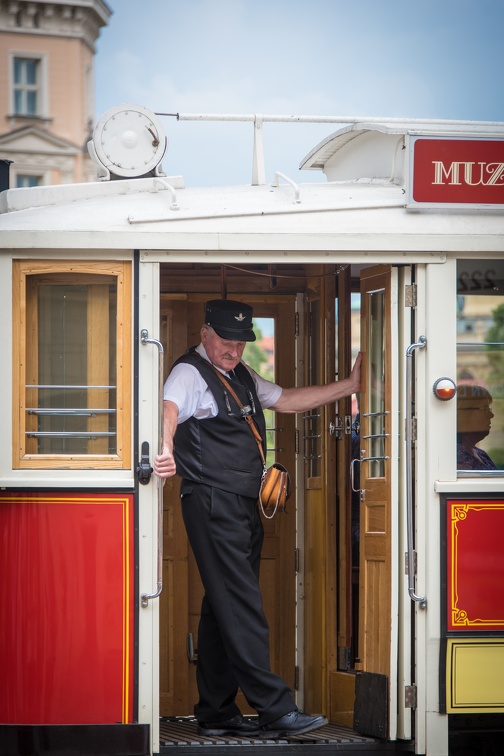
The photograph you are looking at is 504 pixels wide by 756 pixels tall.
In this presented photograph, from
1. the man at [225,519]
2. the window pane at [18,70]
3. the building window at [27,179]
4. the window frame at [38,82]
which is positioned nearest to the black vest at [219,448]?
the man at [225,519]

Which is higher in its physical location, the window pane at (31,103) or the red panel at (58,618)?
the window pane at (31,103)

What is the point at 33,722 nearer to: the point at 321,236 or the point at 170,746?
the point at 170,746

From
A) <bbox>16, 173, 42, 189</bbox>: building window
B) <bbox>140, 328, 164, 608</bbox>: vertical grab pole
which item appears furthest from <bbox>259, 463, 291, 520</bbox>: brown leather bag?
<bbox>16, 173, 42, 189</bbox>: building window

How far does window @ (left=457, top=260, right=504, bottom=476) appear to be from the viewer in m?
5.89

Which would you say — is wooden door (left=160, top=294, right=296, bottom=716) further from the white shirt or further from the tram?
the white shirt

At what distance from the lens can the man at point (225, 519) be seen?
5.93m

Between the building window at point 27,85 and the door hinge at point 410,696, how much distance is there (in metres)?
36.8

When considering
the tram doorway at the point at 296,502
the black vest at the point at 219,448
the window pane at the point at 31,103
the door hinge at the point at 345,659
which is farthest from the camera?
the window pane at the point at 31,103

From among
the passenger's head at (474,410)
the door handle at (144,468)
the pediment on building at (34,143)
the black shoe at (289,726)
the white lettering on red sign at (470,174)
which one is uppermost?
the pediment on building at (34,143)

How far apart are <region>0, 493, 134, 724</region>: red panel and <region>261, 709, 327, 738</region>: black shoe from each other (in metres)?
0.74

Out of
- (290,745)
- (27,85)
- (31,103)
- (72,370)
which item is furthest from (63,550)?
(27,85)

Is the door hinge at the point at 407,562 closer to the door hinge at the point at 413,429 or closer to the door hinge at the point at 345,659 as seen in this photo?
the door hinge at the point at 413,429

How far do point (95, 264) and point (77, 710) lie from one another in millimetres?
2050

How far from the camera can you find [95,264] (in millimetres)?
5723
